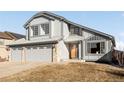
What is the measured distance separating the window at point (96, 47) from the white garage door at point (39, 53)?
15.7 ft

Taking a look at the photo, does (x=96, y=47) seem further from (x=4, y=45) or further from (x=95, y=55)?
(x=4, y=45)

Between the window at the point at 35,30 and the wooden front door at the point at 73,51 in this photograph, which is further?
the window at the point at 35,30

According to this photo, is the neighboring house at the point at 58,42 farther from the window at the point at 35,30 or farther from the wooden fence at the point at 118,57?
the wooden fence at the point at 118,57

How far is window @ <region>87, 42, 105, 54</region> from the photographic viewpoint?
2762 cm

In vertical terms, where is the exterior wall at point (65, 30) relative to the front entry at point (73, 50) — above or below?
above

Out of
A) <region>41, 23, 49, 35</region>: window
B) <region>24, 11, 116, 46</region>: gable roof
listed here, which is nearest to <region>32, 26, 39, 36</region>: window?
<region>41, 23, 49, 35</region>: window

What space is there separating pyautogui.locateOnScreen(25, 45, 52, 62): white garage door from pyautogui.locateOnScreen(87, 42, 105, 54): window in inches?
188

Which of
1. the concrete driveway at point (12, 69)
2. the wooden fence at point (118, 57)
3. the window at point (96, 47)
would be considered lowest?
the concrete driveway at point (12, 69)

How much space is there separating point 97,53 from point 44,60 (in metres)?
6.55

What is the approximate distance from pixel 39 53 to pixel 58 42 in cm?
315

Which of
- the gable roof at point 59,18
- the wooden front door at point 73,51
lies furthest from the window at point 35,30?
the wooden front door at point 73,51

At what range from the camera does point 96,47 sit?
92.6ft

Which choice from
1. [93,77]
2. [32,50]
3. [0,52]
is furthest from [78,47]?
[0,52]

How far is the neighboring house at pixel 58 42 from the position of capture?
27.9m
